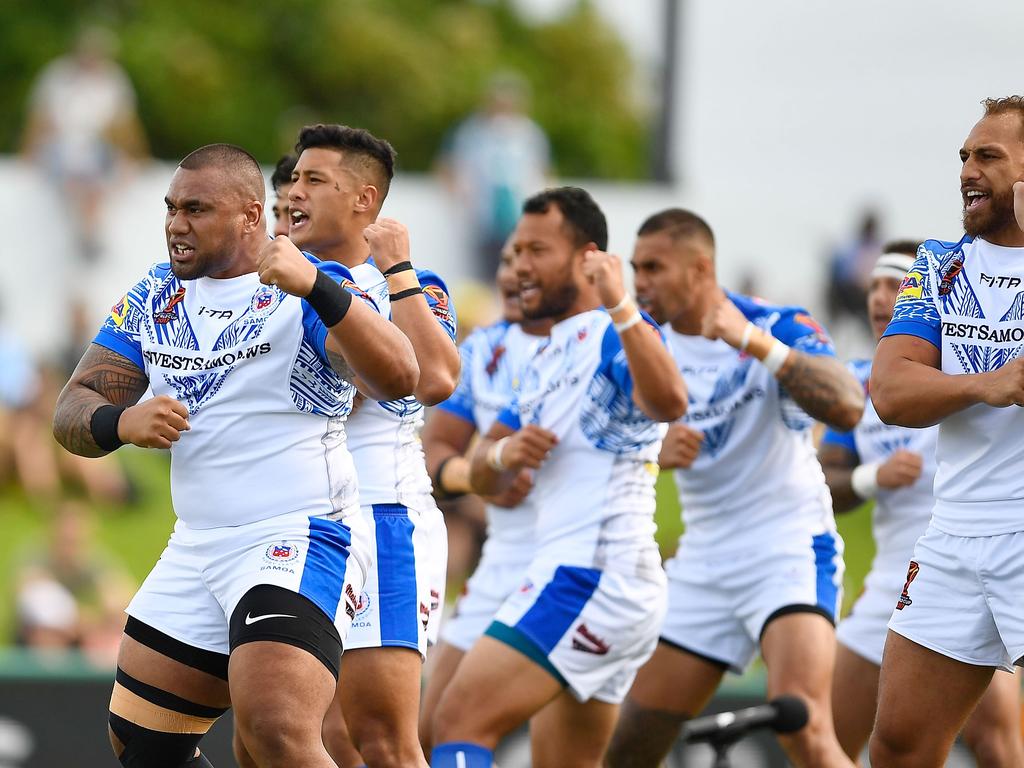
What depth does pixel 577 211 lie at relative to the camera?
7.35 m

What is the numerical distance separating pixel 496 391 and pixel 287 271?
2.77m

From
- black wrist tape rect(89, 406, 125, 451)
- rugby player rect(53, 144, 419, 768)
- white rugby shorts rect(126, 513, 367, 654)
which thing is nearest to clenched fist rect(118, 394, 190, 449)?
rugby player rect(53, 144, 419, 768)

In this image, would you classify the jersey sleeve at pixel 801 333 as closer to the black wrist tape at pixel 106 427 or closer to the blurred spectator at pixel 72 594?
the black wrist tape at pixel 106 427

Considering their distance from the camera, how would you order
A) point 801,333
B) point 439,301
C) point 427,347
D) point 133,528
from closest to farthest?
point 427,347, point 439,301, point 801,333, point 133,528

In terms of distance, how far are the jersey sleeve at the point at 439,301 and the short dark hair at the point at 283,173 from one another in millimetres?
1222

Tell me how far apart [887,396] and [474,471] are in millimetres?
2270

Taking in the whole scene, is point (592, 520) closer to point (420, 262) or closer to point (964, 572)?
point (964, 572)

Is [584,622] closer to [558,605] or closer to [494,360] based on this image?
[558,605]

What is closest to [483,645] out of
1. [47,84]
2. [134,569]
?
[134,569]

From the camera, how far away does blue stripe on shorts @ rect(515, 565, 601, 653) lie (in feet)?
21.9

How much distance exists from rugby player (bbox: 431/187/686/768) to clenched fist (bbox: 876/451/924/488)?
127 cm

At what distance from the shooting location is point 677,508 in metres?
16.1

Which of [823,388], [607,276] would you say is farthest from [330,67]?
[607,276]

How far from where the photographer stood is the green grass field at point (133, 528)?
14.4 meters
